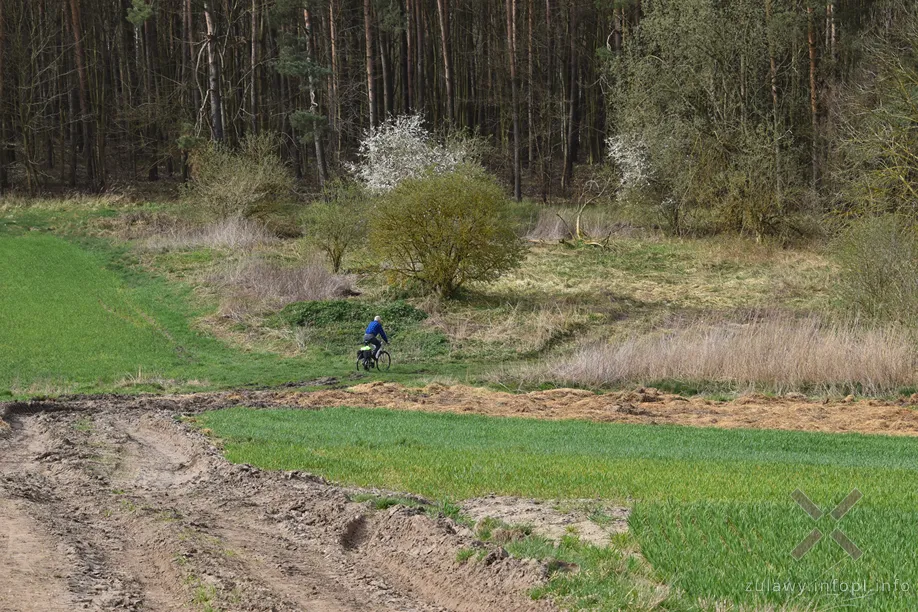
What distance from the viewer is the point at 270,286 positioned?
1352 inches

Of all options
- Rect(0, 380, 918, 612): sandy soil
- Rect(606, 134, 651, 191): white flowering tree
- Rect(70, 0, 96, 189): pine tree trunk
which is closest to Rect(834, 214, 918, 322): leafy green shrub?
Rect(0, 380, 918, 612): sandy soil

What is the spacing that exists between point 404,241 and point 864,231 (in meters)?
14.7

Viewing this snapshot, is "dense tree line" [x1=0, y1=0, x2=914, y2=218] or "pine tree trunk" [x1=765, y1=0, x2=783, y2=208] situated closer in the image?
"pine tree trunk" [x1=765, y1=0, x2=783, y2=208]

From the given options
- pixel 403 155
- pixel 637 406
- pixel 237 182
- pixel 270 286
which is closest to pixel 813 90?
pixel 403 155

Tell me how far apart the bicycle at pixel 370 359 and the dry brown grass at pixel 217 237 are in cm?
1566

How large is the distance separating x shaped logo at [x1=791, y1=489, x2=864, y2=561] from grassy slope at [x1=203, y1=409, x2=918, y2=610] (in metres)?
0.09

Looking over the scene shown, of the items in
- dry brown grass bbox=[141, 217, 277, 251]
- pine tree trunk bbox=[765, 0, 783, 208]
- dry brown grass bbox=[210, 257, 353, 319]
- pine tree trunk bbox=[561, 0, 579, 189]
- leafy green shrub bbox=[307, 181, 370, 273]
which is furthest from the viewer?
pine tree trunk bbox=[561, 0, 579, 189]

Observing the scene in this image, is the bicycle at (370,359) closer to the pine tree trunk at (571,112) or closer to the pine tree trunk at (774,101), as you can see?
the pine tree trunk at (774,101)

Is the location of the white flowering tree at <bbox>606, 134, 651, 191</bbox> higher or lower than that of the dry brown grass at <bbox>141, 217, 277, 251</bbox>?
higher

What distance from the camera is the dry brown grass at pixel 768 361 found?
22750 mm

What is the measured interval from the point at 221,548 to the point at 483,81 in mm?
63721

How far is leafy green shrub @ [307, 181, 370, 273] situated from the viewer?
121 ft

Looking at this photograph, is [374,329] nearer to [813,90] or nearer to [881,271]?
[881,271]

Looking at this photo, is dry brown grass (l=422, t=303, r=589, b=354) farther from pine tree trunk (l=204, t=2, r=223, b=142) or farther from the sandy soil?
pine tree trunk (l=204, t=2, r=223, b=142)
